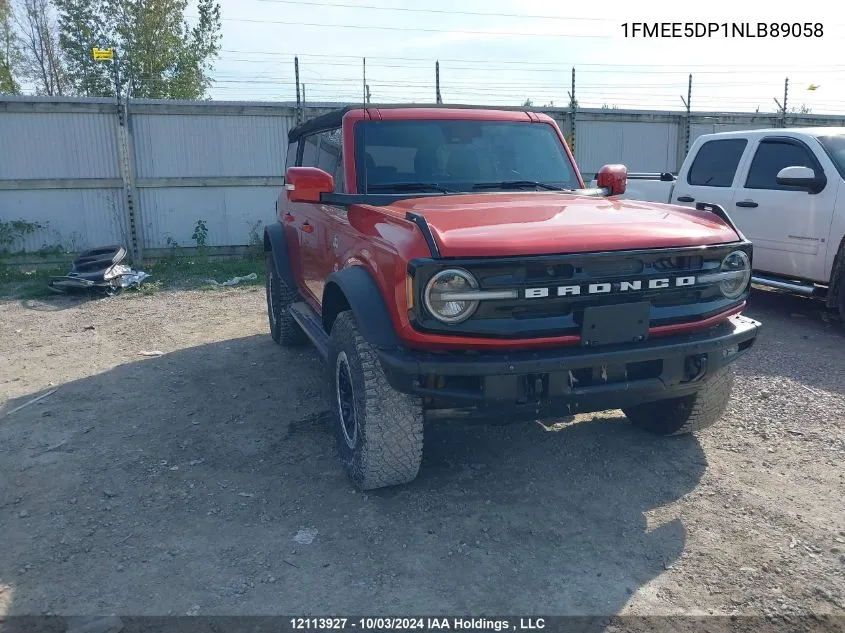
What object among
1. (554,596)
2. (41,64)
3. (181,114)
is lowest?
(554,596)

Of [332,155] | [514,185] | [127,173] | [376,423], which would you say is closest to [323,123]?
[332,155]

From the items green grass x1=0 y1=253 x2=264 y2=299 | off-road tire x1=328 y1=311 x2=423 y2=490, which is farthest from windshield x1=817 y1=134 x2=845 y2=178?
green grass x1=0 y1=253 x2=264 y2=299

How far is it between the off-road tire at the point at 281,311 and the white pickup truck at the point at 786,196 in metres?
4.67

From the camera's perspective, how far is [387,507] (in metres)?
3.48

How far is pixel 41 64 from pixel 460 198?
28543 mm

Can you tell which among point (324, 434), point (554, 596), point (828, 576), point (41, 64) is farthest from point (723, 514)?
point (41, 64)

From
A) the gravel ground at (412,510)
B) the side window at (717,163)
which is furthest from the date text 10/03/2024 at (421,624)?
the side window at (717,163)

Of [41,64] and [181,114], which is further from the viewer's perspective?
[41,64]

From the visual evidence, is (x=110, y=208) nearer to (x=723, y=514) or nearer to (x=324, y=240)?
(x=324, y=240)

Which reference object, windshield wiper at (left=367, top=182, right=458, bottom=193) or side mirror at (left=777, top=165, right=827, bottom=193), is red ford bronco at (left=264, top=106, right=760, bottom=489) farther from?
side mirror at (left=777, top=165, right=827, bottom=193)

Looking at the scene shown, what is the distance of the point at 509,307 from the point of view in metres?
3.03

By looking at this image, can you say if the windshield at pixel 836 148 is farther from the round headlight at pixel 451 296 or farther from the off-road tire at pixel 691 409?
the round headlight at pixel 451 296

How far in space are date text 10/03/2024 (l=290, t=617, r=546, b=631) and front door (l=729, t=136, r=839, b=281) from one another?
5389mm

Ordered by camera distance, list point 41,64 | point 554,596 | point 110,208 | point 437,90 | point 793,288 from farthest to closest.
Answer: point 41,64 → point 437,90 → point 110,208 → point 793,288 → point 554,596
